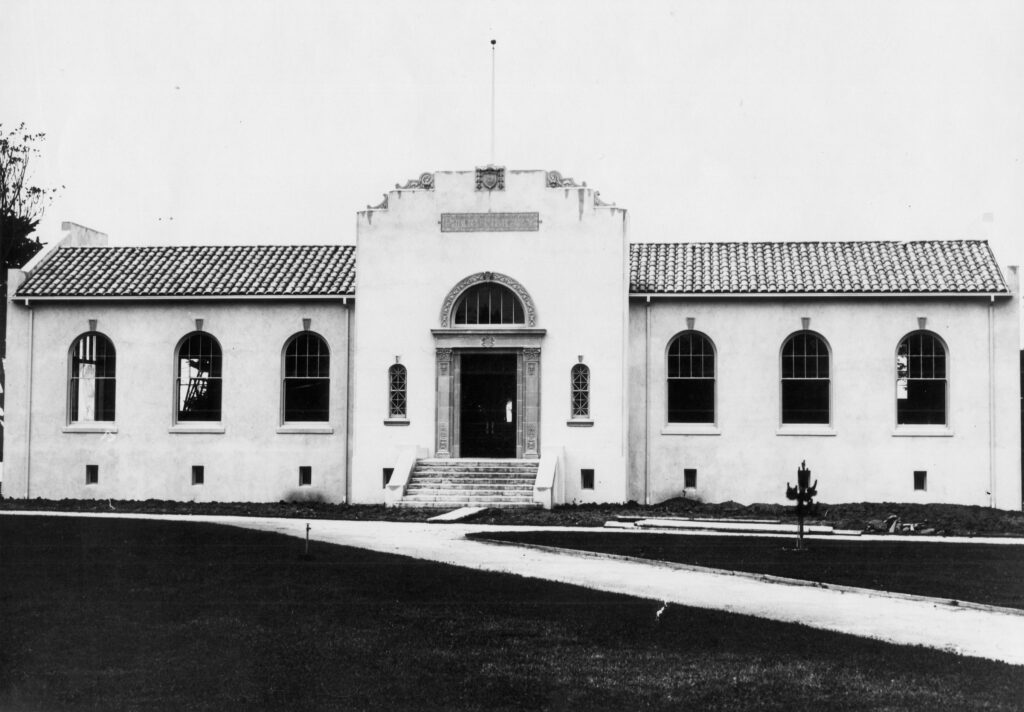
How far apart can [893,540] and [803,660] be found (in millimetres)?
11675

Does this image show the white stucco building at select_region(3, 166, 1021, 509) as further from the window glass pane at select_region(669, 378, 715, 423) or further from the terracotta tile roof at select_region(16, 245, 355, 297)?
the terracotta tile roof at select_region(16, 245, 355, 297)

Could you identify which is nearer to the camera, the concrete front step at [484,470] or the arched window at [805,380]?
the concrete front step at [484,470]

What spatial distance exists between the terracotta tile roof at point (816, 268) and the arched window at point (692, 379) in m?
1.39

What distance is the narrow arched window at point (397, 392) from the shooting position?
31422mm

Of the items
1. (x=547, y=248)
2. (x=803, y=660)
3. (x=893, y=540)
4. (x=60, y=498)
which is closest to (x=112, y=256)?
(x=60, y=498)

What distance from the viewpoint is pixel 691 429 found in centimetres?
3148

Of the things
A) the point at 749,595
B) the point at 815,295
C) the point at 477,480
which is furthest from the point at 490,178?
the point at 749,595

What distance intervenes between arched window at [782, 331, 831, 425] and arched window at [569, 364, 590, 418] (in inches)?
198

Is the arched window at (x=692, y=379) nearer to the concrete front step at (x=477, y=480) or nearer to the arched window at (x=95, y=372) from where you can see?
the concrete front step at (x=477, y=480)

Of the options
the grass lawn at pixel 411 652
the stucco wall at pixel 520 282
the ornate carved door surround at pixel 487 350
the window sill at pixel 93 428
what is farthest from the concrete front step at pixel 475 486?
the grass lawn at pixel 411 652

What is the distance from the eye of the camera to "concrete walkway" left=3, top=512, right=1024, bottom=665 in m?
12.1

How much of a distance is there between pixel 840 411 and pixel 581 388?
256 inches

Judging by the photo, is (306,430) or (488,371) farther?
(306,430)

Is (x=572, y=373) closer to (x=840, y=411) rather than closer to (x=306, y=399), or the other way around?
(x=840, y=411)
